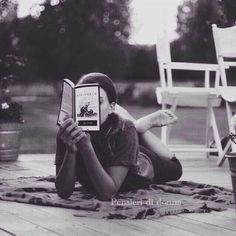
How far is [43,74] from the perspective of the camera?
46.0ft

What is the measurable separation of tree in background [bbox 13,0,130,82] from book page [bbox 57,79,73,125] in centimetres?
820

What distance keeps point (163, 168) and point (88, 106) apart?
98 centimetres

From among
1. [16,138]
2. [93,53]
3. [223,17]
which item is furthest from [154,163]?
[93,53]

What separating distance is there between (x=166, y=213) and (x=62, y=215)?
43cm

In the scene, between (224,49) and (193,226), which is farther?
(224,49)

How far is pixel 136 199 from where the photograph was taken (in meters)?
3.02

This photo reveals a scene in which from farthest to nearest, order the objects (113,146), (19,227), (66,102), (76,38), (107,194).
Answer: (76,38) → (113,146) → (107,194) → (66,102) → (19,227)

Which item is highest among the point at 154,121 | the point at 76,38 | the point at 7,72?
the point at 76,38

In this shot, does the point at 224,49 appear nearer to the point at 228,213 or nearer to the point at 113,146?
the point at 113,146

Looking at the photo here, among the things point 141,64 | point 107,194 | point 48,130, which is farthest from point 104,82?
point 141,64

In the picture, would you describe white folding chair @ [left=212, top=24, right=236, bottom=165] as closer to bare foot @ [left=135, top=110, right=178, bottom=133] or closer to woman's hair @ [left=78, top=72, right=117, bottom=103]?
bare foot @ [left=135, top=110, right=178, bottom=133]

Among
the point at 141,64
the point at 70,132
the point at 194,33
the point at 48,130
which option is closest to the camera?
the point at 70,132

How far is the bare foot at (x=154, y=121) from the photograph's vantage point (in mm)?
3457

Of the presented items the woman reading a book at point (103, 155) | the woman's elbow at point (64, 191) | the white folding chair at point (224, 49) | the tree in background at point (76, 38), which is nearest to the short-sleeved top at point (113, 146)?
the woman reading a book at point (103, 155)
